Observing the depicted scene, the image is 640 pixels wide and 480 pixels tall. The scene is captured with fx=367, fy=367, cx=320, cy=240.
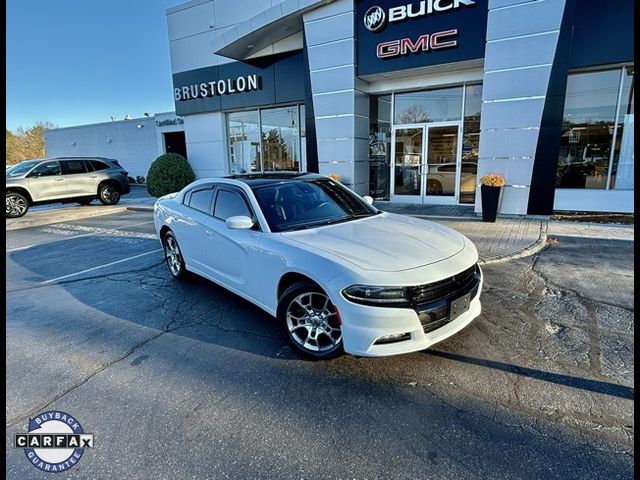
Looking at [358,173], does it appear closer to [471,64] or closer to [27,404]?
[471,64]

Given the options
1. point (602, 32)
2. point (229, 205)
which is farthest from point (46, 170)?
point (602, 32)

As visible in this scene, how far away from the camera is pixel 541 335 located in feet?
12.0

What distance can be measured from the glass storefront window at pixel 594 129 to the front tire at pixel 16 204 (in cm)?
1676

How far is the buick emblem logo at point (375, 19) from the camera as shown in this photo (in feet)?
33.7

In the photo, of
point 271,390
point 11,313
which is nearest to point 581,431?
point 271,390

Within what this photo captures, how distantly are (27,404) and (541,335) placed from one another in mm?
4557

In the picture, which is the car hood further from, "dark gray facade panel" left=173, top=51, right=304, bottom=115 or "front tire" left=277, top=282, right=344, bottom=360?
"dark gray facade panel" left=173, top=51, right=304, bottom=115

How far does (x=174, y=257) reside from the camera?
5680 mm

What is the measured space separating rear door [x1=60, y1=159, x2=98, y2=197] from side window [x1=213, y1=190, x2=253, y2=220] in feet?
40.1

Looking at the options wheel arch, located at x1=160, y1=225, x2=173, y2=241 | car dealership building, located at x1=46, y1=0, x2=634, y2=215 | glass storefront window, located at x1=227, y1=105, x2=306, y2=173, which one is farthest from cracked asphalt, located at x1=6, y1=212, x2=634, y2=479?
glass storefront window, located at x1=227, y1=105, x2=306, y2=173

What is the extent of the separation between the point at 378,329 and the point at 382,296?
0.25 meters

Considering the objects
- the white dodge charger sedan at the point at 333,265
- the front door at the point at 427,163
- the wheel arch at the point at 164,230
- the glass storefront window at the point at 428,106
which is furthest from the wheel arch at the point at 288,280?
the glass storefront window at the point at 428,106

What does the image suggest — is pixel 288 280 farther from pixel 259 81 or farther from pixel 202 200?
pixel 259 81

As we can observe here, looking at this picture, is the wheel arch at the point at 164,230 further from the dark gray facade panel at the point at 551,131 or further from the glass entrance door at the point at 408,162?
the dark gray facade panel at the point at 551,131
